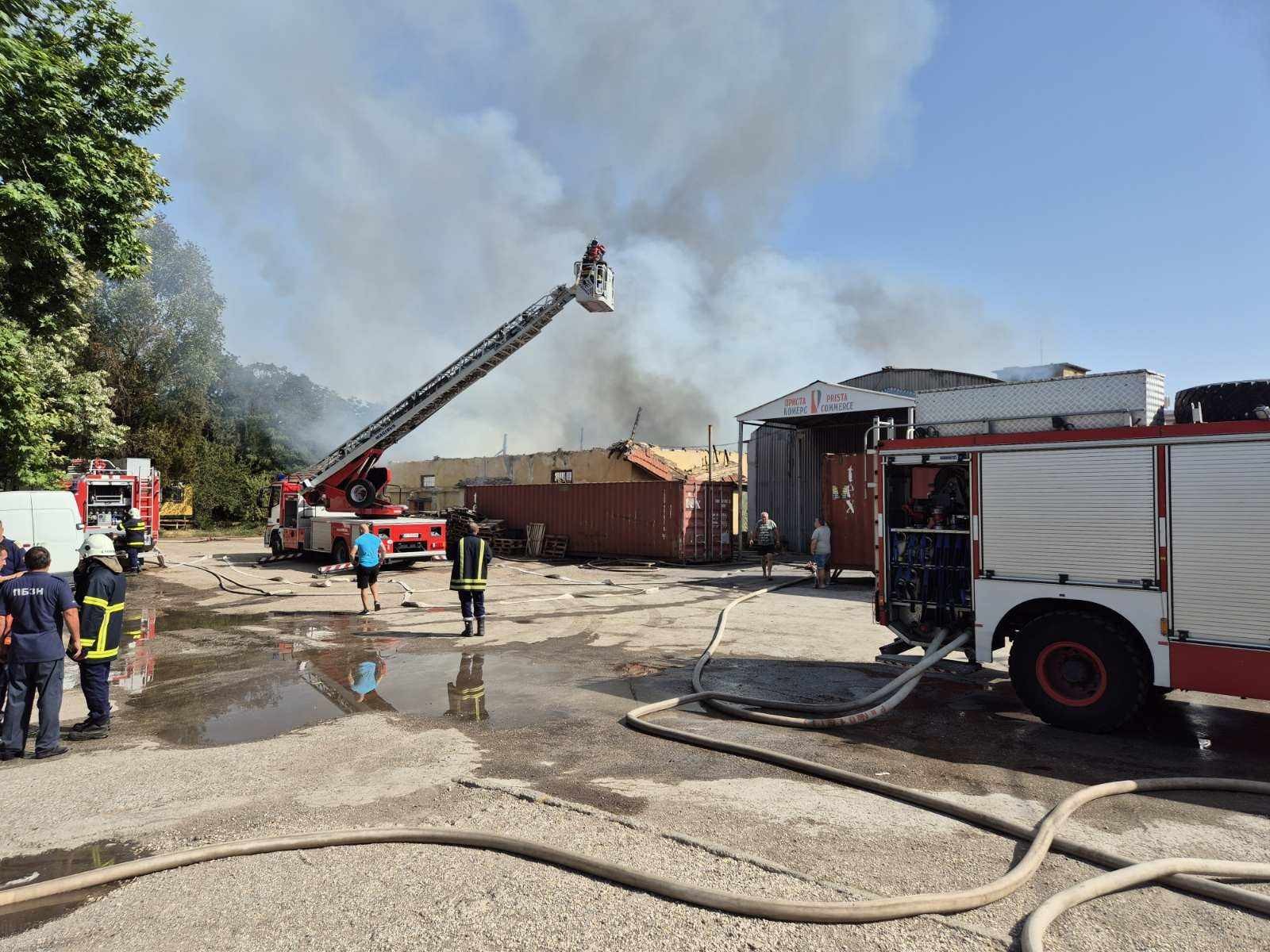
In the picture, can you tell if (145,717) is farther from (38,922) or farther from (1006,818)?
(1006,818)

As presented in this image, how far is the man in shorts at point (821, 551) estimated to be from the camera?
16.1 metres

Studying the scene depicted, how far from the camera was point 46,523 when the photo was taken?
11.5 metres

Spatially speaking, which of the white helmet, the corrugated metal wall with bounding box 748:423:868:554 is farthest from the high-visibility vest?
the corrugated metal wall with bounding box 748:423:868:554

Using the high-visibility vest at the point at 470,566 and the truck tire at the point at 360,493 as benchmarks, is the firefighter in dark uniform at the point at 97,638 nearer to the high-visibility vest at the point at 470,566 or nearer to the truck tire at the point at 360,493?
the high-visibility vest at the point at 470,566

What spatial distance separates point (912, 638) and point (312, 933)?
586 centimetres

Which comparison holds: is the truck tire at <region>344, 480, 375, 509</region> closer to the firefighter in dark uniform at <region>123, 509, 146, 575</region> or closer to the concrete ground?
the firefighter in dark uniform at <region>123, 509, 146, 575</region>

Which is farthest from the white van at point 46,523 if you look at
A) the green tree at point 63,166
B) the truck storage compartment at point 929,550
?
the truck storage compartment at point 929,550

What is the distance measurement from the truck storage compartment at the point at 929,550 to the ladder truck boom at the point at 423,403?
34.8 ft

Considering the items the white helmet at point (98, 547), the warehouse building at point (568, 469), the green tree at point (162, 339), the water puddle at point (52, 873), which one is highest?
the green tree at point (162, 339)

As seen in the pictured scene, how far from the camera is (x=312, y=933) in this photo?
10.4 feet

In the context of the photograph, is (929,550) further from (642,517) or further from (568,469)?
(568,469)

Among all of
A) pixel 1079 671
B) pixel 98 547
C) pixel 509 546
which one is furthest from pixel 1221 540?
pixel 509 546

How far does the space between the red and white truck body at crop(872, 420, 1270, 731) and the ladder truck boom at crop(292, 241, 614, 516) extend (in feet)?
35.3

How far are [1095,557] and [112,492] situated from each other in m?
23.6
